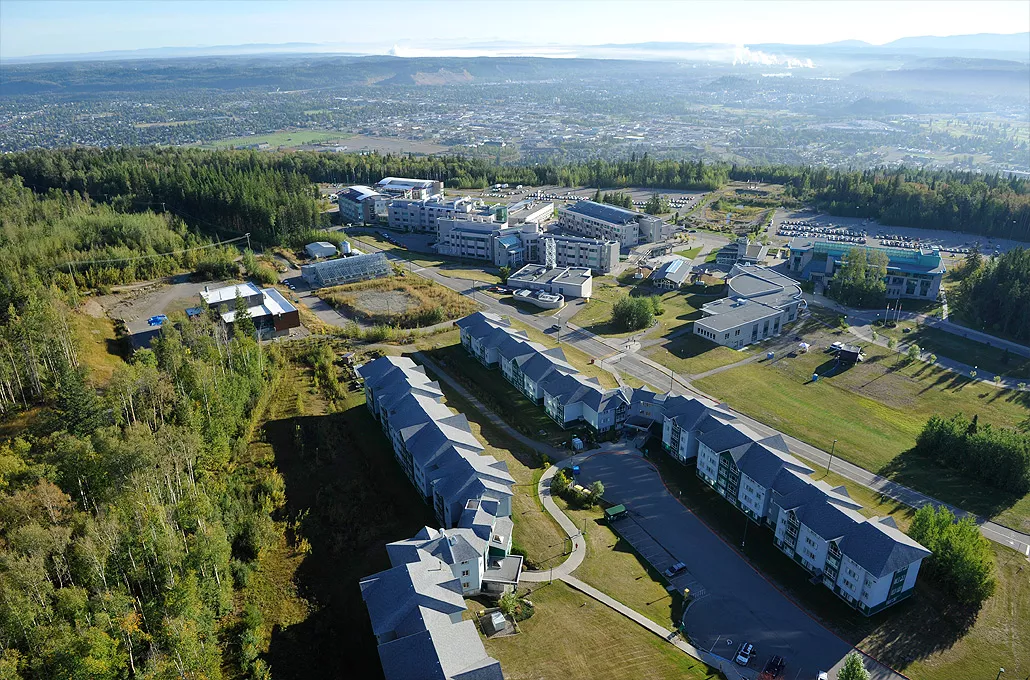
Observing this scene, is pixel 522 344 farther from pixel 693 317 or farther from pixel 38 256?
pixel 38 256

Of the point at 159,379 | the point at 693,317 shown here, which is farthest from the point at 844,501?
the point at 159,379

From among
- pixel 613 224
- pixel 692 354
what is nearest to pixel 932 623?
pixel 692 354

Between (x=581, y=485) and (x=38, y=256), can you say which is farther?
(x=38, y=256)

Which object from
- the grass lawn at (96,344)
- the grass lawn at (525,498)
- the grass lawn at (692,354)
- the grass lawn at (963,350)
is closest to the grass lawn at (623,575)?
the grass lawn at (525,498)

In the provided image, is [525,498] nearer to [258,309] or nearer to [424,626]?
[424,626]

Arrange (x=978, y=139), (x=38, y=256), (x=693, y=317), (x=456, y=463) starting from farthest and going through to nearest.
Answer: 1. (x=978, y=139)
2. (x=693, y=317)
3. (x=38, y=256)
4. (x=456, y=463)

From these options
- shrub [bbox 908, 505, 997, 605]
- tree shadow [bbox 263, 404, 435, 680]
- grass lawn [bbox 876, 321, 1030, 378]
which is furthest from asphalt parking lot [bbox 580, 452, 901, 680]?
grass lawn [bbox 876, 321, 1030, 378]
